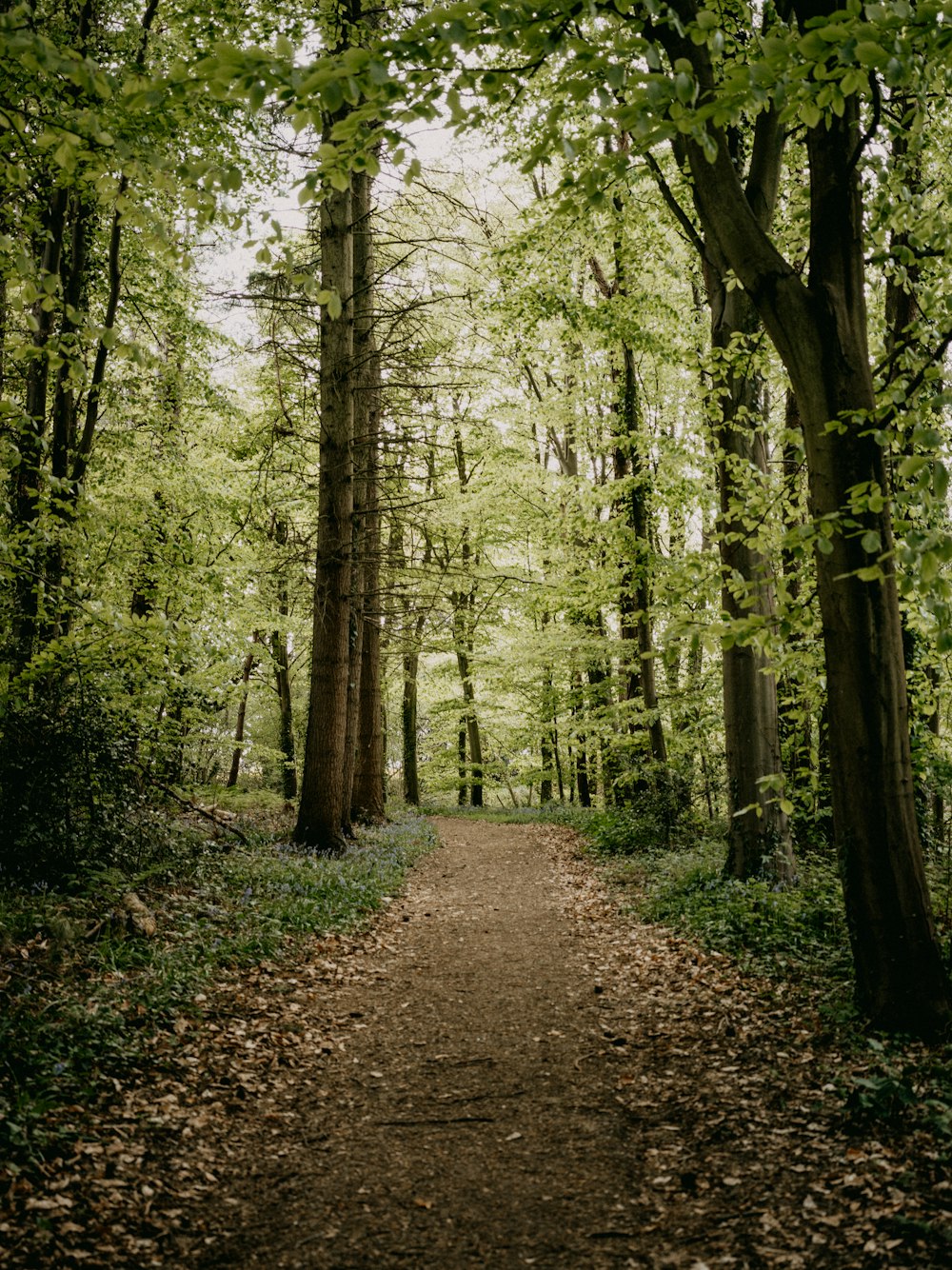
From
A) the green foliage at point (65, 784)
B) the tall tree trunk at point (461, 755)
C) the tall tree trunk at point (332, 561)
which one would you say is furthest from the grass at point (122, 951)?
the tall tree trunk at point (461, 755)

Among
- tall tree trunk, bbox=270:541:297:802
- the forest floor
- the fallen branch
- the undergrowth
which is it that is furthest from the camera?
tall tree trunk, bbox=270:541:297:802

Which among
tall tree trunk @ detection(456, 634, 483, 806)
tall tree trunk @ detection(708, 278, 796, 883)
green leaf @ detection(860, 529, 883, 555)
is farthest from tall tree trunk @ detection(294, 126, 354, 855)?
tall tree trunk @ detection(456, 634, 483, 806)

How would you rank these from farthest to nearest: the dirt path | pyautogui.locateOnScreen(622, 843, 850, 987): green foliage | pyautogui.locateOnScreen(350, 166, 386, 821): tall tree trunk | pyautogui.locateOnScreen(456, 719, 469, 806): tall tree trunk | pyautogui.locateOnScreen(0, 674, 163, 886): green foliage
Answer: pyautogui.locateOnScreen(456, 719, 469, 806): tall tree trunk
pyautogui.locateOnScreen(350, 166, 386, 821): tall tree trunk
pyautogui.locateOnScreen(0, 674, 163, 886): green foliage
pyautogui.locateOnScreen(622, 843, 850, 987): green foliage
the dirt path

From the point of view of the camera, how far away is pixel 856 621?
15.4ft

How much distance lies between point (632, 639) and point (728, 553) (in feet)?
27.3

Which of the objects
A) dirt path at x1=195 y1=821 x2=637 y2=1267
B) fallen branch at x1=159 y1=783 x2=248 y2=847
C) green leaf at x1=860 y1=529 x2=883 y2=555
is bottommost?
dirt path at x1=195 y1=821 x2=637 y2=1267

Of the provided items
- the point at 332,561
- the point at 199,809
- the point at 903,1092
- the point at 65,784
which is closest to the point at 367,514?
the point at 332,561

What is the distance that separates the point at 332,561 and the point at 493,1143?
30.5 feet

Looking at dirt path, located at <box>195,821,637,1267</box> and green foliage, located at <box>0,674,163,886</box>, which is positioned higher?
green foliage, located at <box>0,674,163,886</box>

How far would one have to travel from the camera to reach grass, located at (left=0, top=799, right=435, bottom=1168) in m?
4.30

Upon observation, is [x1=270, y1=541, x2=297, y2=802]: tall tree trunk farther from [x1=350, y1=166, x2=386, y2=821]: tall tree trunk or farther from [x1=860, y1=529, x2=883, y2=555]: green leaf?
[x1=860, y1=529, x2=883, y2=555]: green leaf

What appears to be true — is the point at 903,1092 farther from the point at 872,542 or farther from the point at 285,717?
the point at 285,717

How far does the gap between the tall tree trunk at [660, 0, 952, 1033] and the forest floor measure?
0.75 meters

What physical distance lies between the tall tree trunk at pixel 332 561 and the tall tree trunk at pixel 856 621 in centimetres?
828
